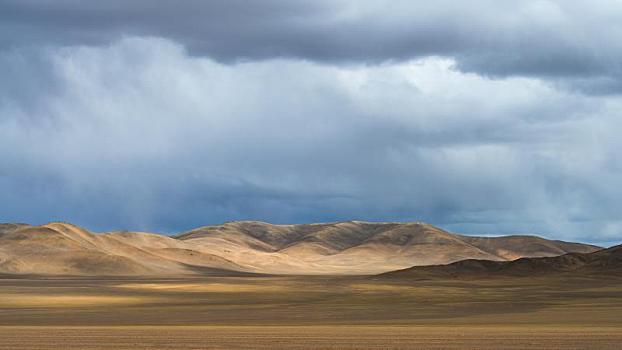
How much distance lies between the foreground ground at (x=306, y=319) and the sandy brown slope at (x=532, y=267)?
40.0m

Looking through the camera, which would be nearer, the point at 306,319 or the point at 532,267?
the point at 306,319

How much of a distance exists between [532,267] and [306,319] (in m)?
107

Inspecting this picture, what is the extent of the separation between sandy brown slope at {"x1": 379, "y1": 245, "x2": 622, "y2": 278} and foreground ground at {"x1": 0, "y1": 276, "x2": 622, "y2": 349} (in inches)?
1576

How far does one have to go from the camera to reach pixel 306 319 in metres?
57.8

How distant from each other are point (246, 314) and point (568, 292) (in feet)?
150

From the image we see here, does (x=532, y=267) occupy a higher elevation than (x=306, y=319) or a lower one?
higher

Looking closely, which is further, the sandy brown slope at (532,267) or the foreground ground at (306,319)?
the sandy brown slope at (532,267)

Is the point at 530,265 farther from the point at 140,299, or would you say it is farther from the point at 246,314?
the point at 246,314

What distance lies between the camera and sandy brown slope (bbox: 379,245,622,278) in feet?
496

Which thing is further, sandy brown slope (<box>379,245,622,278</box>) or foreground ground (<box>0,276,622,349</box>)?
sandy brown slope (<box>379,245,622,278</box>)

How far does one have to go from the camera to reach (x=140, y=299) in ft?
297

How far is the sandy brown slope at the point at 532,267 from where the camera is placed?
151 metres

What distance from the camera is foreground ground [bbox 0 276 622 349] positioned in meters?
37.2

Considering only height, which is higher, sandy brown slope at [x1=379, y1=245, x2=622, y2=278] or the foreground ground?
sandy brown slope at [x1=379, y1=245, x2=622, y2=278]
